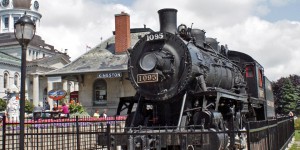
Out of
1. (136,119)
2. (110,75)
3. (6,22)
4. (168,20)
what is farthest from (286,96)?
(6,22)

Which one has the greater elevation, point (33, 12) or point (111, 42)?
point (33, 12)

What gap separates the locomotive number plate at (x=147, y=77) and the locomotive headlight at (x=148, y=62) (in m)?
0.17

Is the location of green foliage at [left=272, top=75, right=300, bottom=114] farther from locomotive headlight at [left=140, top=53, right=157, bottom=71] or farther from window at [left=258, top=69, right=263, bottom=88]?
locomotive headlight at [left=140, top=53, right=157, bottom=71]

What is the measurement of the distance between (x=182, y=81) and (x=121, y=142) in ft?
7.92

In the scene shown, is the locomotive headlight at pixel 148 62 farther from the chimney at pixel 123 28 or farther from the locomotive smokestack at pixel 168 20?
the chimney at pixel 123 28

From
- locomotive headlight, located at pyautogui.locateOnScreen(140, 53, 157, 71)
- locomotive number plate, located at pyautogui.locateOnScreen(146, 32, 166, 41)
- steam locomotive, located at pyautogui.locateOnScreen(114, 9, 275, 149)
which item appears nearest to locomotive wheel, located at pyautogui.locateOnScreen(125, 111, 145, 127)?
steam locomotive, located at pyautogui.locateOnScreen(114, 9, 275, 149)

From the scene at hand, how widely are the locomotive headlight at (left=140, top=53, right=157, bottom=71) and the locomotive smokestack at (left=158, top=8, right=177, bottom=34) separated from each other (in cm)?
121

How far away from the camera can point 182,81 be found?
10102 millimetres

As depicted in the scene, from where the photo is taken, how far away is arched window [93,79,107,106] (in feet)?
103

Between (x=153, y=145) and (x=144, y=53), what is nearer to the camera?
(x=153, y=145)

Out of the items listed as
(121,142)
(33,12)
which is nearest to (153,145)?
(121,142)

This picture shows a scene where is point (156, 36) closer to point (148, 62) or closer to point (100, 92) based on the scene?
point (148, 62)

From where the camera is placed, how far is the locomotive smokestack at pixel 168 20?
36.6 feet

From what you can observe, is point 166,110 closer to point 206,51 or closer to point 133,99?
point 133,99
